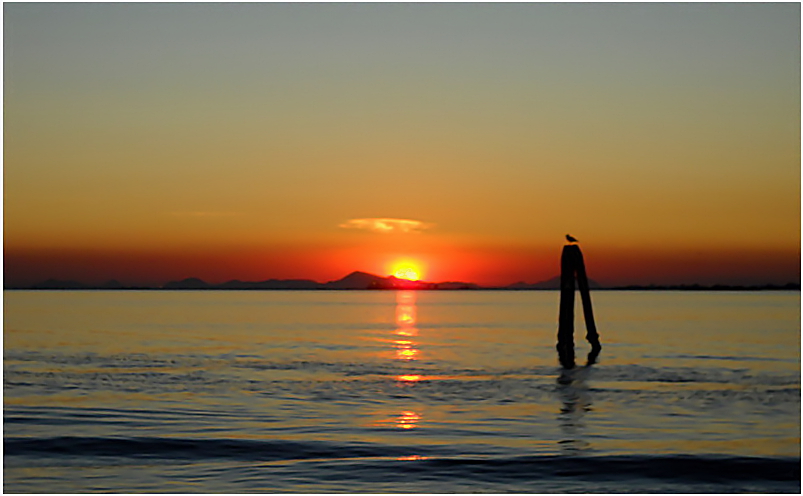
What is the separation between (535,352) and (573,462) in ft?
79.1

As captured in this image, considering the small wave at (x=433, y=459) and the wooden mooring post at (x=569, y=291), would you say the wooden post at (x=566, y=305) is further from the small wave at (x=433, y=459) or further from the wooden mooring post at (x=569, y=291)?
the small wave at (x=433, y=459)

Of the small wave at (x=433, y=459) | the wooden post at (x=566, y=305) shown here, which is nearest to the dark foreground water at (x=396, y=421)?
the small wave at (x=433, y=459)

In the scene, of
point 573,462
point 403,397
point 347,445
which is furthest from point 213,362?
point 573,462

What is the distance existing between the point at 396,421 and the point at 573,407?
4.93m

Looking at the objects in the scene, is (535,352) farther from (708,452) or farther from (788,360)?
(708,452)

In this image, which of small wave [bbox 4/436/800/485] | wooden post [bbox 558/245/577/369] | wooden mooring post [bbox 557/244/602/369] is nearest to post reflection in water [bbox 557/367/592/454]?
wooden post [bbox 558/245/577/369]

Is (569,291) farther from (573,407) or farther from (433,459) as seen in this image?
(433,459)

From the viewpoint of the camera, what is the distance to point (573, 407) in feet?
80.4

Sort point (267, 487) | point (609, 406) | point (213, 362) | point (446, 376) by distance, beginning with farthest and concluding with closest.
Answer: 1. point (213, 362)
2. point (446, 376)
3. point (609, 406)
4. point (267, 487)

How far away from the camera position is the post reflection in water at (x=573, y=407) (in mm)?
19531

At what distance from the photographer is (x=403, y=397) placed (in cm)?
2639

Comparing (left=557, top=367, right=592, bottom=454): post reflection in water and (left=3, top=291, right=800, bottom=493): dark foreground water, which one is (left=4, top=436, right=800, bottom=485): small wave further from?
(left=557, top=367, right=592, bottom=454): post reflection in water

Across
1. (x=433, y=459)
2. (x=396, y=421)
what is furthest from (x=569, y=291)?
(x=433, y=459)

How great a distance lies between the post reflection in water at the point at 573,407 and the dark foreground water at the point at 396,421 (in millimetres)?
72
